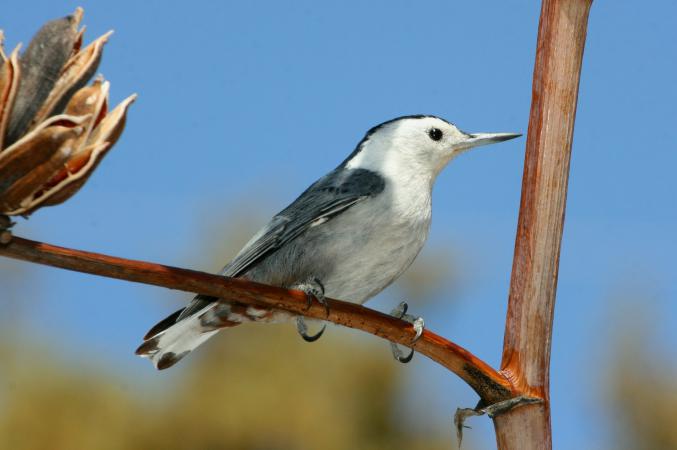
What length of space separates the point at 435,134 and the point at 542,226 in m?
1.47

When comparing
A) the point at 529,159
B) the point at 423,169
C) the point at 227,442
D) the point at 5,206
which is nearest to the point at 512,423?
the point at 529,159

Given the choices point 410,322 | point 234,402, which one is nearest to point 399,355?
point 410,322

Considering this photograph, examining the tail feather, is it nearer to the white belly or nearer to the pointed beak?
the white belly

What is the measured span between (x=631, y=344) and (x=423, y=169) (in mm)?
4089

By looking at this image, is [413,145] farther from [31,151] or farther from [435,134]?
[31,151]

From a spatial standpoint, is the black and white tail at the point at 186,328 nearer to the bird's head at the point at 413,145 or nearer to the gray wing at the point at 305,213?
the gray wing at the point at 305,213

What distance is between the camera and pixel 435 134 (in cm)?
264

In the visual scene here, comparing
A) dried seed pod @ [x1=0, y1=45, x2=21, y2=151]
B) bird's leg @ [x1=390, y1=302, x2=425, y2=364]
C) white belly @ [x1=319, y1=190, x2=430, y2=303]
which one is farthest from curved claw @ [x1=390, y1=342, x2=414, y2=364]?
dried seed pod @ [x1=0, y1=45, x2=21, y2=151]

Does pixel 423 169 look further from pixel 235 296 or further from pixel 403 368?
pixel 403 368

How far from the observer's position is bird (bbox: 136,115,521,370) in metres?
2.13

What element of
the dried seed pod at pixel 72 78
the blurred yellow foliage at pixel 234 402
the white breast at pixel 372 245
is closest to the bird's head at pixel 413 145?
the white breast at pixel 372 245

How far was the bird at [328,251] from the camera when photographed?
2.13 meters

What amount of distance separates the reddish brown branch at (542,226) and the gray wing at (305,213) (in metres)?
1.05

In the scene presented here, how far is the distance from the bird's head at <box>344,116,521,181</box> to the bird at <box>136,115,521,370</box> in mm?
49
